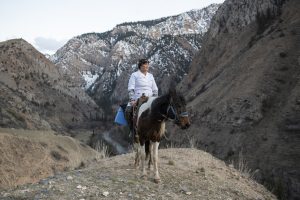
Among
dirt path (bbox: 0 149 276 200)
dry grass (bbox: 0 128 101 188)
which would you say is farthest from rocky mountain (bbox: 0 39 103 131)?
dirt path (bbox: 0 149 276 200)

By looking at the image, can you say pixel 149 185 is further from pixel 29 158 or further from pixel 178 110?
pixel 29 158

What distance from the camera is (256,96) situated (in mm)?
75812

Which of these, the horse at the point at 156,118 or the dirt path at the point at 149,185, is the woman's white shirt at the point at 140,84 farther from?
the dirt path at the point at 149,185

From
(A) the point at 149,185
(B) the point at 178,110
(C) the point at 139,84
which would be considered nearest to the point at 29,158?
(C) the point at 139,84

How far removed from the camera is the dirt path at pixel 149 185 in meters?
10.0

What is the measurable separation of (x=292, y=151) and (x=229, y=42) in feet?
200

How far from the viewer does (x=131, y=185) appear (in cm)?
1096

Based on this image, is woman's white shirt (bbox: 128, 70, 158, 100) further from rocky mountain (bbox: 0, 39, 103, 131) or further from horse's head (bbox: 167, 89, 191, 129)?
rocky mountain (bbox: 0, 39, 103, 131)

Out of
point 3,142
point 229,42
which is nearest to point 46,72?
point 229,42

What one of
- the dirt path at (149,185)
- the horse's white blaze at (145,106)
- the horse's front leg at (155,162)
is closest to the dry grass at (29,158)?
the dirt path at (149,185)

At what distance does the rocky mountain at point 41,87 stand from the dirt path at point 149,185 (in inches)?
4654

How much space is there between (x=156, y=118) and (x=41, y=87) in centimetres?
15607

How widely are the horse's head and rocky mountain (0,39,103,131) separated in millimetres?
121290

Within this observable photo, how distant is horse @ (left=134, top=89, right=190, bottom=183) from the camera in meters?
10.8
